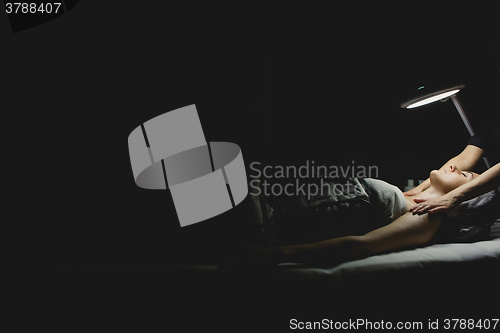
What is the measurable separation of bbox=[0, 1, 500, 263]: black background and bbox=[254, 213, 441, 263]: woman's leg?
31 centimetres

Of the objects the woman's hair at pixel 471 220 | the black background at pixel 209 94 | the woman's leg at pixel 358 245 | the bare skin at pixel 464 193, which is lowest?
the woman's hair at pixel 471 220

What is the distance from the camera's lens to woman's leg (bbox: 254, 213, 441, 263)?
4.24 feet

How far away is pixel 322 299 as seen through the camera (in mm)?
1158

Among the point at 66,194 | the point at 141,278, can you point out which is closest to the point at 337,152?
the point at 141,278

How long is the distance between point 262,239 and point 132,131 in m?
0.88

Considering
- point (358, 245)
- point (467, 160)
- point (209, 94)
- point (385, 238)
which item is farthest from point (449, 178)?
point (209, 94)

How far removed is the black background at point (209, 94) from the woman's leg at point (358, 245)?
0.31m

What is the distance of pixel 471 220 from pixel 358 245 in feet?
2.69

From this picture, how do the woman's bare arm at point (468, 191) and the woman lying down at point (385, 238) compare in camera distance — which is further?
the woman's bare arm at point (468, 191)

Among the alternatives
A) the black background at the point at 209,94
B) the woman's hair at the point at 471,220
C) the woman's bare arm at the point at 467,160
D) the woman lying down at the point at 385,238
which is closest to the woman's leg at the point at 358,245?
the woman lying down at the point at 385,238

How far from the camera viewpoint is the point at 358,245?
4.35ft

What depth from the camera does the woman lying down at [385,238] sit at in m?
1.30

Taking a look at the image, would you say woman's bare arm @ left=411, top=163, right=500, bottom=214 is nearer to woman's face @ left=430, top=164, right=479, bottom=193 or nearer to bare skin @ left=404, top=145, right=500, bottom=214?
bare skin @ left=404, top=145, right=500, bottom=214

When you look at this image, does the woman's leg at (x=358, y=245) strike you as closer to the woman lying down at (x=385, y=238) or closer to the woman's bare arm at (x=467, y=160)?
the woman lying down at (x=385, y=238)
